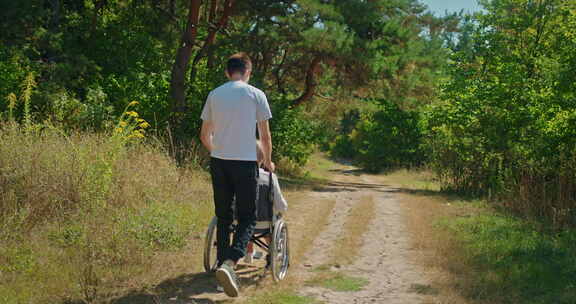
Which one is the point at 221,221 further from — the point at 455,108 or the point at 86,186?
the point at 455,108

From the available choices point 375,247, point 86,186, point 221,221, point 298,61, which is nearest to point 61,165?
point 86,186

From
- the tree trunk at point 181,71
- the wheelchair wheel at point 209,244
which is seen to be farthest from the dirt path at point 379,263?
the tree trunk at point 181,71

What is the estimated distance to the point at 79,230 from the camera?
6.09 metres

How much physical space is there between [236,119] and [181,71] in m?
10.4

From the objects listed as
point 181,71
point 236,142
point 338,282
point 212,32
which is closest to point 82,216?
point 236,142

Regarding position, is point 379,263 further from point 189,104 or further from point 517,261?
point 189,104

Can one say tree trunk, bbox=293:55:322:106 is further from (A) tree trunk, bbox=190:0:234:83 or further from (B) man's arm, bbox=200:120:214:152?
(B) man's arm, bbox=200:120:214:152

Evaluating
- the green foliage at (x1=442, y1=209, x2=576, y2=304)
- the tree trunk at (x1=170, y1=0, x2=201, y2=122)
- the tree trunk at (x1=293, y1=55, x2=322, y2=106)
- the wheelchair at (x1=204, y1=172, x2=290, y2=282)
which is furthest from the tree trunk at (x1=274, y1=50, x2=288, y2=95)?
the wheelchair at (x1=204, y1=172, x2=290, y2=282)

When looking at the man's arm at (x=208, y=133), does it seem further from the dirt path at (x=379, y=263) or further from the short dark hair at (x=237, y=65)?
the dirt path at (x=379, y=263)

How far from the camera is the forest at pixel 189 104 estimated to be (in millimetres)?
6156

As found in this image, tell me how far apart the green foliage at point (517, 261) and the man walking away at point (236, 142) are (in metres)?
2.24

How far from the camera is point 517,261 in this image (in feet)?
20.4

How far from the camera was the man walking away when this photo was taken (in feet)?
15.1

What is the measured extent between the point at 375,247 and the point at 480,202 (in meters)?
5.22
